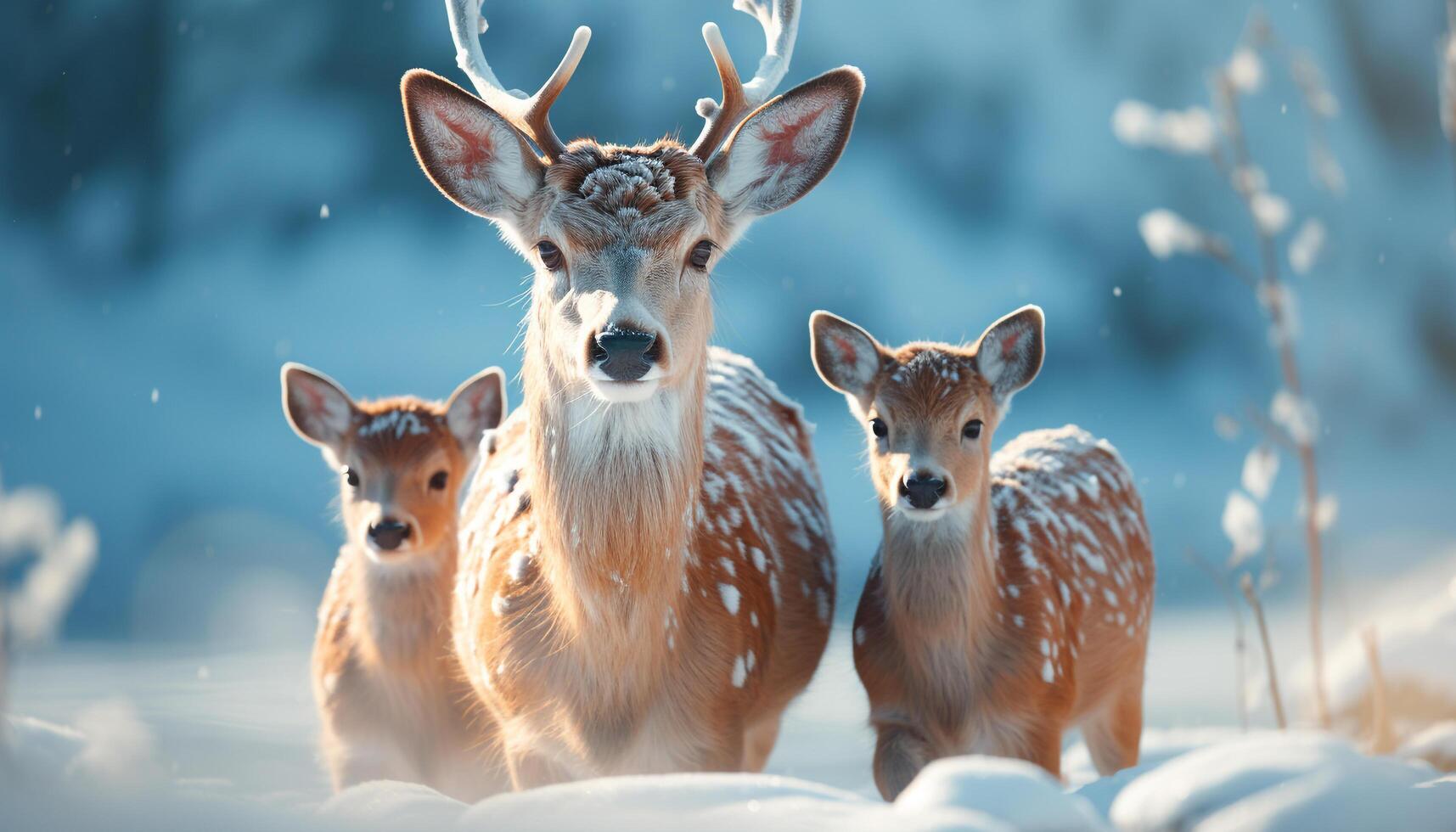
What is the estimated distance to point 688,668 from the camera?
3.22m

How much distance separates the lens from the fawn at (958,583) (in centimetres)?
355

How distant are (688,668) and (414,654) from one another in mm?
1423

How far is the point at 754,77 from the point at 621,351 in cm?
120

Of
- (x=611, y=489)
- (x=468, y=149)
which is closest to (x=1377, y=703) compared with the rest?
(x=611, y=489)

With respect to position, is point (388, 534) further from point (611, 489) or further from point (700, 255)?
point (700, 255)

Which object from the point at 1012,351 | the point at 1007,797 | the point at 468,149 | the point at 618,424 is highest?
the point at 468,149

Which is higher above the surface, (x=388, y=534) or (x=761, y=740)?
(x=388, y=534)

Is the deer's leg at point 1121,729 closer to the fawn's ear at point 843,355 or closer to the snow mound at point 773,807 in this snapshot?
the fawn's ear at point 843,355

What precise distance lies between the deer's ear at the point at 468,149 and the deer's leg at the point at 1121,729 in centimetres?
244

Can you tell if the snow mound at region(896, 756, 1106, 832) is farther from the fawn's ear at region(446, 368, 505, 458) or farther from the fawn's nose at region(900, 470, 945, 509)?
the fawn's ear at region(446, 368, 505, 458)

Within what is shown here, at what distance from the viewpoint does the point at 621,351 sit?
9.16ft

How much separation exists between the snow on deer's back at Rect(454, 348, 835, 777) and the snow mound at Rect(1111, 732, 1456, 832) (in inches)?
42.1

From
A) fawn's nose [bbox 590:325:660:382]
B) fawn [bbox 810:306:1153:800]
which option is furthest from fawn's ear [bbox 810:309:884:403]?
fawn's nose [bbox 590:325:660:382]

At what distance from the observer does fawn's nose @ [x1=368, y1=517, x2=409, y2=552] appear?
419 cm
